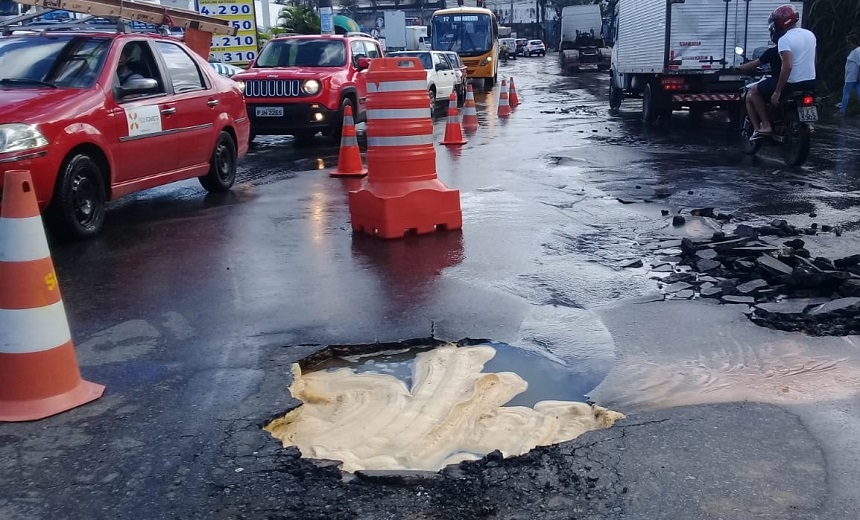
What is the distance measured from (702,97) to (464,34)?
73.2 feet

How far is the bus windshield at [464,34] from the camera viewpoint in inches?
1462

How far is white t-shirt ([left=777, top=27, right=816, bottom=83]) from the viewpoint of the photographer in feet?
36.6

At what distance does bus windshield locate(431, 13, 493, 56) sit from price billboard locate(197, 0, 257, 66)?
1273 centimetres

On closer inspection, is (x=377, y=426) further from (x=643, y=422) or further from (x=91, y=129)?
(x=91, y=129)

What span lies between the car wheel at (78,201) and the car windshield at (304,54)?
28.3 ft

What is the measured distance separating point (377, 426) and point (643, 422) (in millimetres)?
1141

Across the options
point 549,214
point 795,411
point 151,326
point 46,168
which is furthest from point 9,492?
point 549,214

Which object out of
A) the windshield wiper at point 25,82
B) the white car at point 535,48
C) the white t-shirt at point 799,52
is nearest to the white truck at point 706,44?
the white t-shirt at point 799,52

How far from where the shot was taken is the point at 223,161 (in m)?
10.1

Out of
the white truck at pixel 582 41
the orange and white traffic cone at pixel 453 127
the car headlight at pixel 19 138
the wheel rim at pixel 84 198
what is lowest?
the white truck at pixel 582 41

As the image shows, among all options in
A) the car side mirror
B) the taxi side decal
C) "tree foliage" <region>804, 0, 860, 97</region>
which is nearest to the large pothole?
the taxi side decal

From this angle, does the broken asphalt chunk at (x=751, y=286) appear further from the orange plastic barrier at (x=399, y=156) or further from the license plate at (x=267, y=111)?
the license plate at (x=267, y=111)

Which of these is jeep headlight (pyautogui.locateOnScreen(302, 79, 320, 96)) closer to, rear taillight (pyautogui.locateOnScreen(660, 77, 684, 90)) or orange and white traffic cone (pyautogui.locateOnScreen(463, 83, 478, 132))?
orange and white traffic cone (pyautogui.locateOnScreen(463, 83, 478, 132))

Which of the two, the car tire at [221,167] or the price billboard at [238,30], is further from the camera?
the price billboard at [238,30]
